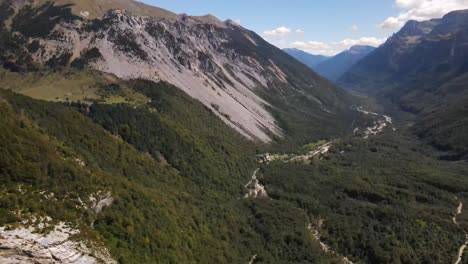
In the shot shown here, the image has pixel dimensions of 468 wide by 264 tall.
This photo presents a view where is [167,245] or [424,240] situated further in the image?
[424,240]

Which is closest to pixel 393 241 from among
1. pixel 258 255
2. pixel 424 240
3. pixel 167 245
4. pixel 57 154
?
pixel 424 240

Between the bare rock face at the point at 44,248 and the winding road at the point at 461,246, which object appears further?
the winding road at the point at 461,246

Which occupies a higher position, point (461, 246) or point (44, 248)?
point (461, 246)

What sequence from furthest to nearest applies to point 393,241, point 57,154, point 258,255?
point 393,241
point 258,255
point 57,154

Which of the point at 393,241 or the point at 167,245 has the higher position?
the point at 393,241

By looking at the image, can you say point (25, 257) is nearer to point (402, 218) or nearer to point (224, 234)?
point (224, 234)

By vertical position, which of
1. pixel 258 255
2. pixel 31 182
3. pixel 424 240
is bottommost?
pixel 258 255

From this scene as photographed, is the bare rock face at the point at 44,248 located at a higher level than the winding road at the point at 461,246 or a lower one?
lower

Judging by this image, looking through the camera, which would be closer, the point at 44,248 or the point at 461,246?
the point at 44,248

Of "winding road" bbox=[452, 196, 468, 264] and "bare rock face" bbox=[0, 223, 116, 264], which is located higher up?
"winding road" bbox=[452, 196, 468, 264]

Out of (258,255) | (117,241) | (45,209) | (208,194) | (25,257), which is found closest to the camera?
(25,257)

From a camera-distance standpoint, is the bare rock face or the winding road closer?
the bare rock face
